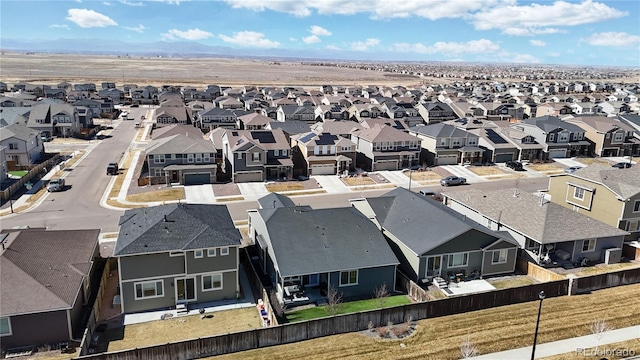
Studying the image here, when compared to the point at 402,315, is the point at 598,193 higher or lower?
higher

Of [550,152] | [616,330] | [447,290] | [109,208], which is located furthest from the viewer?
[550,152]

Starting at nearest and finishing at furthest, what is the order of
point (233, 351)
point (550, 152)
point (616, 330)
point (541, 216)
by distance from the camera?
point (233, 351), point (616, 330), point (541, 216), point (550, 152)

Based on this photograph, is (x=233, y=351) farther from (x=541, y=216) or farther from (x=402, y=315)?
(x=541, y=216)

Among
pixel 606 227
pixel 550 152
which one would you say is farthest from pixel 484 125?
pixel 606 227

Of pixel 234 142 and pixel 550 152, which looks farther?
pixel 550 152

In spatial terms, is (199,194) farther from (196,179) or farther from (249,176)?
(249,176)

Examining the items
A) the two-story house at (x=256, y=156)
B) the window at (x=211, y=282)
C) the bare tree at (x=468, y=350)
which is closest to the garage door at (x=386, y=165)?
the two-story house at (x=256, y=156)
